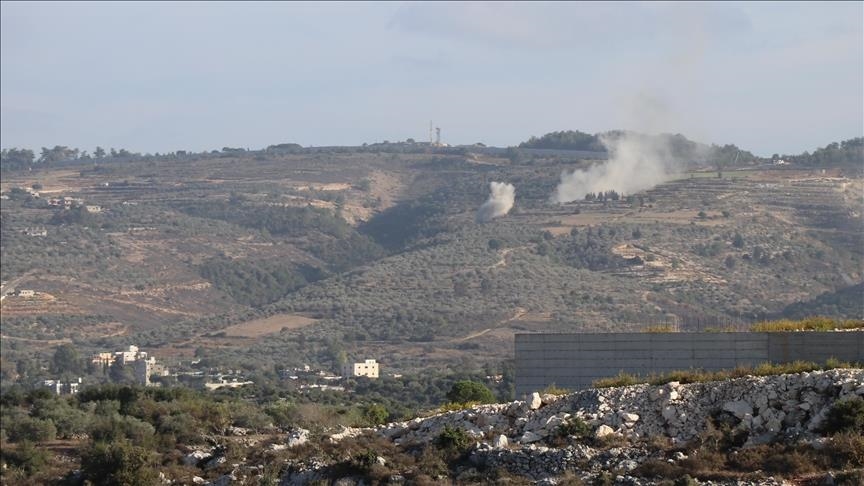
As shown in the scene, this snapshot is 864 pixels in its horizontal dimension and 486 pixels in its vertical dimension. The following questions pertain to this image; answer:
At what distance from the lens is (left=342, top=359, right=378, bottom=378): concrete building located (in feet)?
344

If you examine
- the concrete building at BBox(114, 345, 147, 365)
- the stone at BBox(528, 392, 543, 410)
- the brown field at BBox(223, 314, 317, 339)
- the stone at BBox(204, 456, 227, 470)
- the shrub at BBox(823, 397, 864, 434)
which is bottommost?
the brown field at BBox(223, 314, 317, 339)

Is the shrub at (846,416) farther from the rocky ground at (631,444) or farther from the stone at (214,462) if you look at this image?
the stone at (214,462)

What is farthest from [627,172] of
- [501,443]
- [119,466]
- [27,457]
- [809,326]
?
[501,443]

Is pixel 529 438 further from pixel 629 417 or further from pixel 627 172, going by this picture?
pixel 627 172

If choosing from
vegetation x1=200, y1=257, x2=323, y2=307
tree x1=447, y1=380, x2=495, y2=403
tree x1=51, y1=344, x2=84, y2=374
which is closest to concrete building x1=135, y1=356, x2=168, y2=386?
tree x1=51, y1=344, x2=84, y2=374

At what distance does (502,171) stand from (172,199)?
3270cm

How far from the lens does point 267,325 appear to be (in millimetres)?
137500

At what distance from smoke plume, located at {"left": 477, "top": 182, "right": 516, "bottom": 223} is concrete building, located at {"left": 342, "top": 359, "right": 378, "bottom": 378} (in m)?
60.3

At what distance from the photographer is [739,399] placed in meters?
30.8

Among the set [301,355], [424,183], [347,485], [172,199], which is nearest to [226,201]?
[172,199]

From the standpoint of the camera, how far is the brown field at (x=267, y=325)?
13450cm

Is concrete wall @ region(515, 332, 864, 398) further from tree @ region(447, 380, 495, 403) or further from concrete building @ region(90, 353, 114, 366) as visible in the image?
concrete building @ region(90, 353, 114, 366)

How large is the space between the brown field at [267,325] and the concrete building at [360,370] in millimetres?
26286

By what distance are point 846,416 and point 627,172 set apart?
140m
